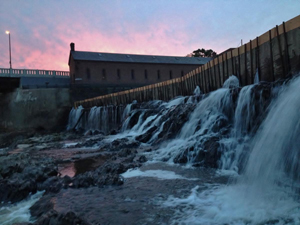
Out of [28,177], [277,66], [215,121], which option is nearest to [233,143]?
[215,121]

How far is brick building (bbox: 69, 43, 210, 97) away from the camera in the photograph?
43875 mm

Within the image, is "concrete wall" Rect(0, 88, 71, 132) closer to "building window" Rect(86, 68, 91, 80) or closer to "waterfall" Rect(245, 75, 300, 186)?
"building window" Rect(86, 68, 91, 80)

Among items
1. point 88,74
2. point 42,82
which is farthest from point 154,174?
point 88,74

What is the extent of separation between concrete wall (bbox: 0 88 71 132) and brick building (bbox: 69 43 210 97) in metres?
9.75

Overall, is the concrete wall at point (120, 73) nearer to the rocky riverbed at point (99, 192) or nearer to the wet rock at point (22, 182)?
the wet rock at point (22, 182)

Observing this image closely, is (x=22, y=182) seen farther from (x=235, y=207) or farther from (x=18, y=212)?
Answer: (x=235, y=207)

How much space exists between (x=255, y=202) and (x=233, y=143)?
3.00 metres

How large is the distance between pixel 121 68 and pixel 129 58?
3.04m

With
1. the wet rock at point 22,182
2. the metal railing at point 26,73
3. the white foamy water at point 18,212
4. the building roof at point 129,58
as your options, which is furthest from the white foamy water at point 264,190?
the building roof at point 129,58

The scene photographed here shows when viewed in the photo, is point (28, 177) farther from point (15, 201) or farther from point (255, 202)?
point (255, 202)

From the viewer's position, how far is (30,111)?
31312mm

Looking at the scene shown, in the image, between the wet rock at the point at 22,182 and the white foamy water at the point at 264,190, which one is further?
the wet rock at the point at 22,182

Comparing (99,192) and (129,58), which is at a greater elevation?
(129,58)

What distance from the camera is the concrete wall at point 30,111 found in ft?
102
